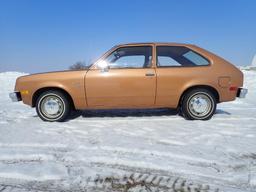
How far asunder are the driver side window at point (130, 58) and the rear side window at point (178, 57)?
23cm

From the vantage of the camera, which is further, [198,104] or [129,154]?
[198,104]

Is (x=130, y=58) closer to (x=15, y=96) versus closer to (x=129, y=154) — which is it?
(x=15, y=96)

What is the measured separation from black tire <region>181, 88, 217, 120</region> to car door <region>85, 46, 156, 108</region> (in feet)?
2.29

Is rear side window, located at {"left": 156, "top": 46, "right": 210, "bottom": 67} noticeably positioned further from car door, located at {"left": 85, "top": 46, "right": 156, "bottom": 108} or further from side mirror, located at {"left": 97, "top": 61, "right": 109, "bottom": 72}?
side mirror, located at {"left": 97, "top": 61, "right": 109, "bottom": 72}

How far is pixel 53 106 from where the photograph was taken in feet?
19.7

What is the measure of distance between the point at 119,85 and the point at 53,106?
1.43 metres

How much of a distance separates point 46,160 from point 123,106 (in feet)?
8.24

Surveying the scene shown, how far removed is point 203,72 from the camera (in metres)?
5.89

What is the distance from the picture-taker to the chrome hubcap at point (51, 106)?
19.6 feet

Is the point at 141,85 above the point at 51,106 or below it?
above

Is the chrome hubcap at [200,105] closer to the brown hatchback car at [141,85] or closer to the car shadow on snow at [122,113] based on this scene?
the brown hatchback car at [141,85]

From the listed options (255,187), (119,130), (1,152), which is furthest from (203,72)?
(1,152)

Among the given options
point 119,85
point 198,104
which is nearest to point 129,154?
point 119,85

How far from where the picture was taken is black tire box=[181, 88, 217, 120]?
5930 millimetres
